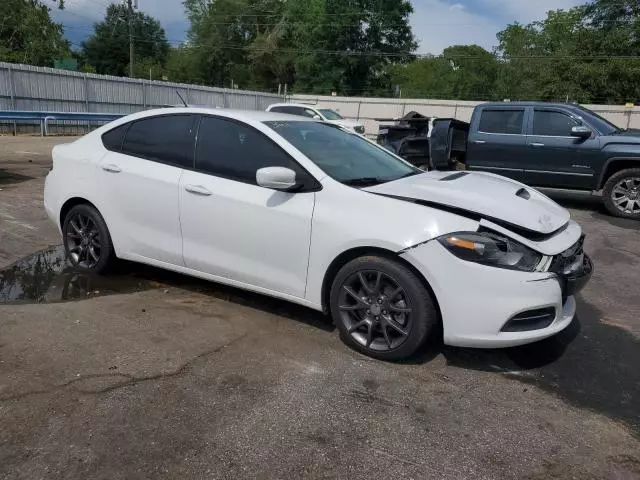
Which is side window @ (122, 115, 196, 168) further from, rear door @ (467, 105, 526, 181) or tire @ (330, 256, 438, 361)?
rear door @ (467, 105, 526, 181)

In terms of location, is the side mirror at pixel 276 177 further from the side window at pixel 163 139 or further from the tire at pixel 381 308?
the side window at pixel 163 139

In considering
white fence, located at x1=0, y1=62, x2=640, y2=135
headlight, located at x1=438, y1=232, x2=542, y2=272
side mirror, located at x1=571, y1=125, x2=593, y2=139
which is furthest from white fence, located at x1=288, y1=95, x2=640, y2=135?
headlight, located at x1=438, y1=232, x2=542, y2=272

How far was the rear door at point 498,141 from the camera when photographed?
9617 mm

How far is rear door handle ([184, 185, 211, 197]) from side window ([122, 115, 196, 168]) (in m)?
0.21

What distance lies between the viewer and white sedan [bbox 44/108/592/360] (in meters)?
3.28

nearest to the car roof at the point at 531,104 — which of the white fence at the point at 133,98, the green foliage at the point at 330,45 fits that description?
the white fence at the point at 133,98

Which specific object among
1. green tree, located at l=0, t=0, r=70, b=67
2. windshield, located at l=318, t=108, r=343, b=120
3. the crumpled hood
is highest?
green tree, located at l=0, t=0, r=70, b=67

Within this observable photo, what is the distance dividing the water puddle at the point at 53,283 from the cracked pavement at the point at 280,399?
192mm

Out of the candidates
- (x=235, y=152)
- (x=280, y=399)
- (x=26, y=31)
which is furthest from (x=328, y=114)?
(x=26, y=31)

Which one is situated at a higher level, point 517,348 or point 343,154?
point 343,154

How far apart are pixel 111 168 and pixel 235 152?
126 cm

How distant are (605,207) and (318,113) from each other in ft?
32.8

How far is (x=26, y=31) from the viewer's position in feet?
127

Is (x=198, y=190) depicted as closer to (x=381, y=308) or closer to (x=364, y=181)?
(x=364, y=181)
